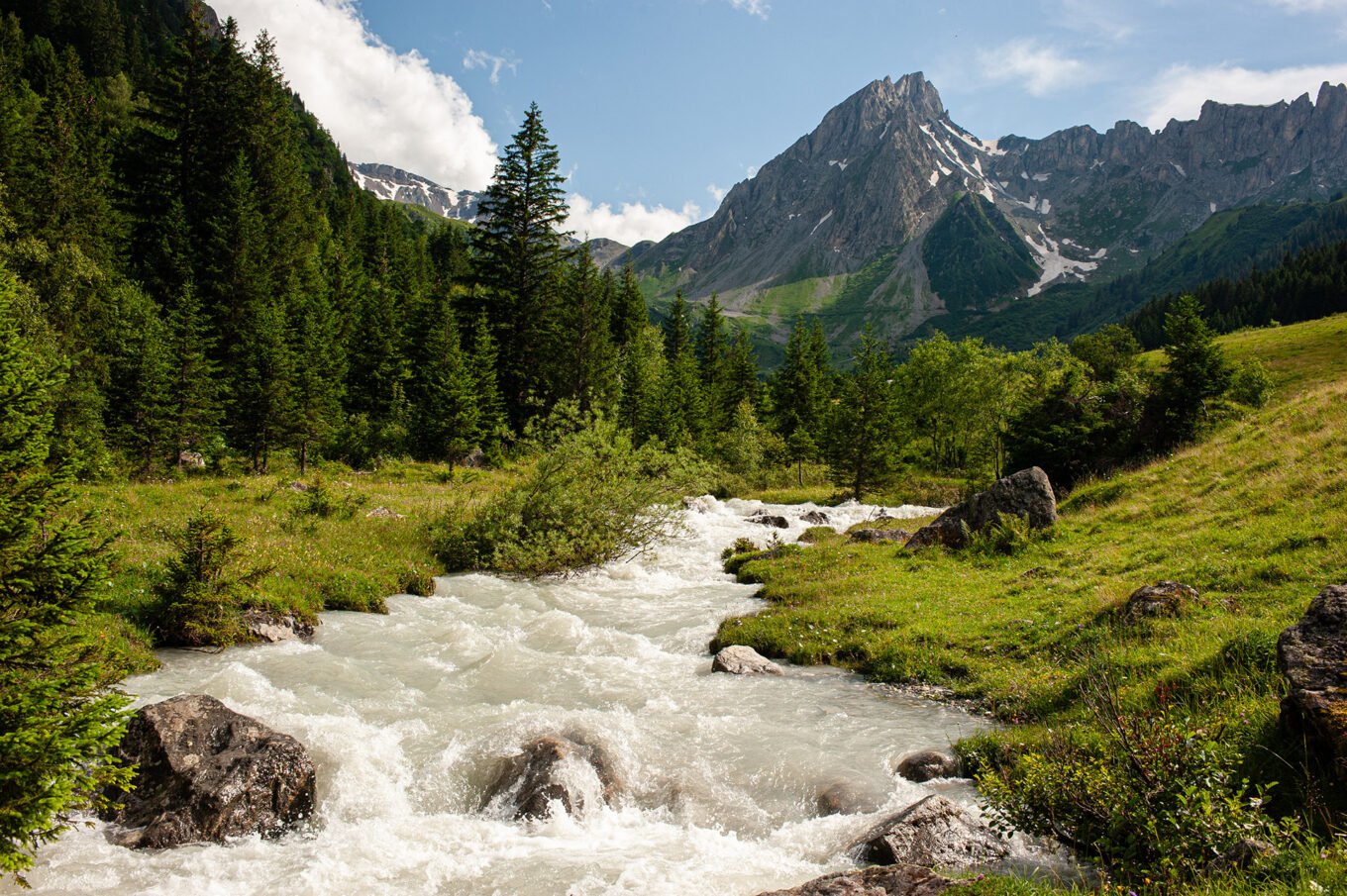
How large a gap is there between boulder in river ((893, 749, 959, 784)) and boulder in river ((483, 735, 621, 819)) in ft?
14.6

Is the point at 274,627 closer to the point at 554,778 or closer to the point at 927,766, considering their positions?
the point at 554,778

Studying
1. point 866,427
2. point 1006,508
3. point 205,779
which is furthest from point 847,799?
point 866,427

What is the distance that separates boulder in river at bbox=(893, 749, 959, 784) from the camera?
9.69 metres

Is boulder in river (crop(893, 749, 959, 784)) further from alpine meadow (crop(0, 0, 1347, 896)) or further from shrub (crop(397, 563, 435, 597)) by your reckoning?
shrub (crop(397, 563, 435, 597))

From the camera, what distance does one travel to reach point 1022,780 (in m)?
7.29

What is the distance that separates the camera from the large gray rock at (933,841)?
7043 mm

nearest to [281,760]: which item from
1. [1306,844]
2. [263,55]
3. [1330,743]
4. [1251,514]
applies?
[1306,844]

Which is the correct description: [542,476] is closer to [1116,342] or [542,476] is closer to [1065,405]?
[1065,405]

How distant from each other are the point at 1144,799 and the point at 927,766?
4.14 meters

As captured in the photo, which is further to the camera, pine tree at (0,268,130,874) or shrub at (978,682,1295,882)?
pine tree at (0,268,130,874)

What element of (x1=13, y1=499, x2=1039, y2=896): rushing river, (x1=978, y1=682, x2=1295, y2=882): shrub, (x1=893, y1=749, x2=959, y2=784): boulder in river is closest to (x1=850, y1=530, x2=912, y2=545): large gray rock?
(x1=13, y1=499, x2=1039, y2=896): rushing river

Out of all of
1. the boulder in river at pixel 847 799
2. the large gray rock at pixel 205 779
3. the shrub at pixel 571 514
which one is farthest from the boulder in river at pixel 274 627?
the boulder in river at pixel 847 799

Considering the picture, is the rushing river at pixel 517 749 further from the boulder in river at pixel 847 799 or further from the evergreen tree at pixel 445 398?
the evergreen tree at pixel 445 398

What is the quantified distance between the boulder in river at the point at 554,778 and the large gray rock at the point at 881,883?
374 cm
